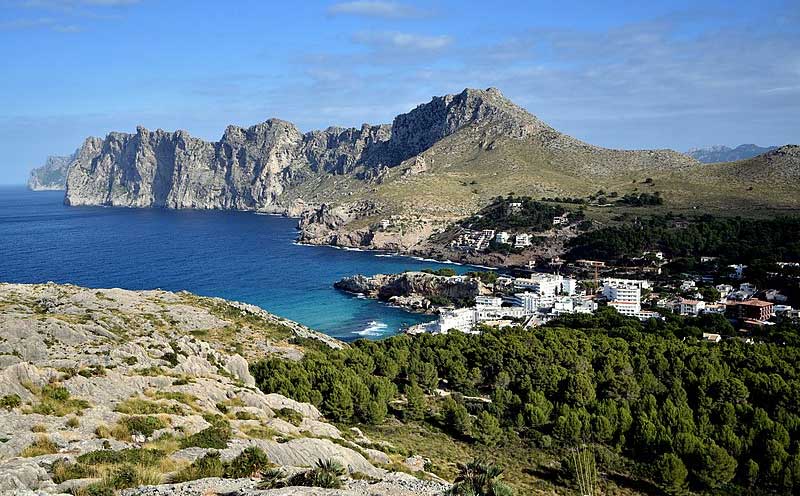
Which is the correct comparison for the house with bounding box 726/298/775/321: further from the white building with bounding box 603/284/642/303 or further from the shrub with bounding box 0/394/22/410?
the shrub with bounding box 0/394/22/410

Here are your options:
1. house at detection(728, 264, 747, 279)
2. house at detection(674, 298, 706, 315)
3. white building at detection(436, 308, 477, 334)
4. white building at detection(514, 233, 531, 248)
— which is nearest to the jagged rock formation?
white building at detection(436, 308, 477, 334)

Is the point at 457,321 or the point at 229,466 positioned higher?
the point at 229,466

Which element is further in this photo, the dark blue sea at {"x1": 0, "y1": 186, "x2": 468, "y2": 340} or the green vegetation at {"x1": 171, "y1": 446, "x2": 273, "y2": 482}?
the dark blue sea at {"x1": 0, "y1": 186, "x2": 468, "y2": 340}

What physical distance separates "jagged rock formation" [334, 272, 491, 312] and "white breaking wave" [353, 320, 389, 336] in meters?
10.8

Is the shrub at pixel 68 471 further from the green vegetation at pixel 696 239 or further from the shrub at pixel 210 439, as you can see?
the green vegetation at pixel 696 239

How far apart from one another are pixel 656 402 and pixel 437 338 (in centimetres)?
1961

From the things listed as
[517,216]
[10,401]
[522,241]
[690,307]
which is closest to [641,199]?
[517,216]

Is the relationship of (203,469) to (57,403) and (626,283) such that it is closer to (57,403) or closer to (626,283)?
(57,403)

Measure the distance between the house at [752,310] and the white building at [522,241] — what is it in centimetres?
4971

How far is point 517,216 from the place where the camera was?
133375 mm

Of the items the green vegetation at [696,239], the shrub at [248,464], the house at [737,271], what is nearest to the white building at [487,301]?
the green vegetation at [696,239]

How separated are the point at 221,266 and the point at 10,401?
325ft

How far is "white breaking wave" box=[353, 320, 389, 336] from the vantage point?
72.2 metres

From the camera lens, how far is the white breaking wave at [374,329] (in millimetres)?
72188
